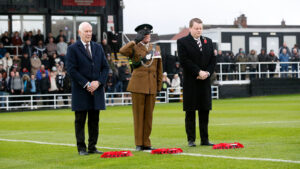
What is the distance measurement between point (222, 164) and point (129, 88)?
3.21 metres

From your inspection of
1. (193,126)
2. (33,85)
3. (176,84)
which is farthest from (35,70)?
(193,126)

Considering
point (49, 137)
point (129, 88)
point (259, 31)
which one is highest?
point (259, 31)

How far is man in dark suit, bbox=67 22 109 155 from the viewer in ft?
37.9

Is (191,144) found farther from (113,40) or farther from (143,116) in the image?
(113,40)

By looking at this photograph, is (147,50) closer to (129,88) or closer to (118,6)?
(129,88)

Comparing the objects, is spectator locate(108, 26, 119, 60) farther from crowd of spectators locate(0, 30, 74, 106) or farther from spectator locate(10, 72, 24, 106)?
spectator locate(10, 72, 24, 106)

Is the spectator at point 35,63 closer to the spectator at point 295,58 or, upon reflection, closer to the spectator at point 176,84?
the spectator at point 176,84

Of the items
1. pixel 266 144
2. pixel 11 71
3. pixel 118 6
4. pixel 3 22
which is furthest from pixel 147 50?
pixel 118 6

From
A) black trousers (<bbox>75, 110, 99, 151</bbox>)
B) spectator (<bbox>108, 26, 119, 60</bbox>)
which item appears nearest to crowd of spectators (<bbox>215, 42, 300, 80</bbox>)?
spectator (<bbox>108, 26, 119, 60</bbox>)

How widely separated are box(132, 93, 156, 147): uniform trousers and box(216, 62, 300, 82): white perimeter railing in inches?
1160

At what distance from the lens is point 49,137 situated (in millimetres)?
16141

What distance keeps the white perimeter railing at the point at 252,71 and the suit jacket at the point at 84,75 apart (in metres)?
29.9

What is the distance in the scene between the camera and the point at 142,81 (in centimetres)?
1198

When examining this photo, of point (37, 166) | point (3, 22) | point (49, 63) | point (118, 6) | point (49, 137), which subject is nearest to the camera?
point (37, 166)
